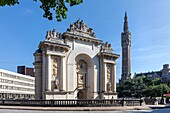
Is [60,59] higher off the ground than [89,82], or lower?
higher

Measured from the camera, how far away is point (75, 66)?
4300 cm

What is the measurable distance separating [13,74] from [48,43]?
2676 inches

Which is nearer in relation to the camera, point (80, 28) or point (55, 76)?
point (55, 76)

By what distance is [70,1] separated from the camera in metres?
8.05

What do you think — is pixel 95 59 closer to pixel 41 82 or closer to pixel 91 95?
pixel 91 95

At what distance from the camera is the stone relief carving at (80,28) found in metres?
43.3

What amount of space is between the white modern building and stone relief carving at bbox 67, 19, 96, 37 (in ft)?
186

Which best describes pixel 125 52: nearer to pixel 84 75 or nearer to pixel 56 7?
pixel 84 75

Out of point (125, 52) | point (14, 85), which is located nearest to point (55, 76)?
point (14, 85)

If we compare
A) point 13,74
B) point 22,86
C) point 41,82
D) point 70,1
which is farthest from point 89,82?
point 22,86

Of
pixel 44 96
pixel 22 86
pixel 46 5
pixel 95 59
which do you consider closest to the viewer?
pixel 46 5

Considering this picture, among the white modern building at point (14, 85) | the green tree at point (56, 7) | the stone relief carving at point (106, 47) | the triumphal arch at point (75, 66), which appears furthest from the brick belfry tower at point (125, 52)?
the green tree at point (56, 7)

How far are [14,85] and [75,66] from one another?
66485mm

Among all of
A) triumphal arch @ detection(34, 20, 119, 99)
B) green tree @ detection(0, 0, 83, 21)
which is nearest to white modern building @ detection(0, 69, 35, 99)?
triumphal arch @ detection(34, 20, 119, 99)
